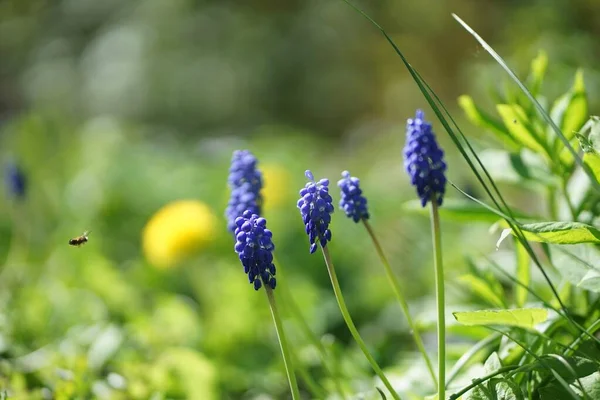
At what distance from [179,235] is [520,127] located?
1342 millimetres

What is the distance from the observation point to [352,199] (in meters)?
1.17

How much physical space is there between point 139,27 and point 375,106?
10.6 feet

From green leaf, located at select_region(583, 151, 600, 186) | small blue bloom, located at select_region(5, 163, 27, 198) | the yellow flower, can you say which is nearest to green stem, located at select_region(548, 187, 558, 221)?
green leaf, located at select_region(583, 151, 600, 186)

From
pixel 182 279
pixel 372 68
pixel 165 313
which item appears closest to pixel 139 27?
pixel 372 68

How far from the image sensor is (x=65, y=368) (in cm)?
153

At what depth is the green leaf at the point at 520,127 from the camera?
1321mm

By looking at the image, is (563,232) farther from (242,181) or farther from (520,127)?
(242,181)

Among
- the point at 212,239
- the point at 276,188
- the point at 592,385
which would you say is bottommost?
the point at 592,385

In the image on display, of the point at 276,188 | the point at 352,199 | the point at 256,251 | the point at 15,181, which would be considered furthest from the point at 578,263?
the point at 276,188

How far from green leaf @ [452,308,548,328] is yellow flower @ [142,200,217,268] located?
1.51m

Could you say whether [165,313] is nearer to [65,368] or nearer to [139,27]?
[65,368]

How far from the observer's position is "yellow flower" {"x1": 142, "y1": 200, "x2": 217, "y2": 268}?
2.36m

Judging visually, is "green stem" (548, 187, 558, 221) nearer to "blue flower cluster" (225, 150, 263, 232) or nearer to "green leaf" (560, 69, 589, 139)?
"green leaf" (560, 69, 589, 139)

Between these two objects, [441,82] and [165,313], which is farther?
[441,82]
